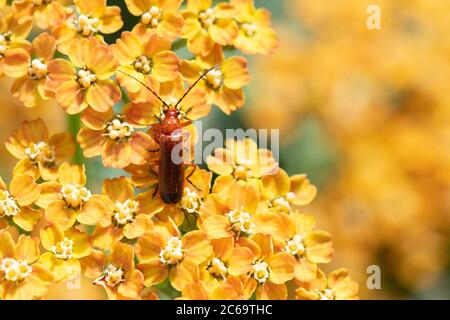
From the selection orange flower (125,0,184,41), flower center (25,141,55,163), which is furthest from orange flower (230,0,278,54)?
flower center (25,141,55,163)

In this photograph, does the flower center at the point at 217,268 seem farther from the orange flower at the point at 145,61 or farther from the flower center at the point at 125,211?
the orange flower at the point at 145,61

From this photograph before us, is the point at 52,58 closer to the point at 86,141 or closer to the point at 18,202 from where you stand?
the point at 86,141

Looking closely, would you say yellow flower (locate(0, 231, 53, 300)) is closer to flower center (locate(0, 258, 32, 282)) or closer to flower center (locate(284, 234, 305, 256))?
flower center (locate(0, 258, 32, 282))

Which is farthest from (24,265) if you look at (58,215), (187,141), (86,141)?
(187,141)

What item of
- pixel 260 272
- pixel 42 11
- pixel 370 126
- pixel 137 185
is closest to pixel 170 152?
pixel 137 185

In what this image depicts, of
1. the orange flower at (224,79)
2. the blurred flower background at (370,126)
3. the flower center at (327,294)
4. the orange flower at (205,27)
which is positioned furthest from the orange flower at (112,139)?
the blurred flower background at (370,126)

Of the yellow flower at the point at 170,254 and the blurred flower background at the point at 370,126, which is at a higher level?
the blurred flower background at the point at 370,126

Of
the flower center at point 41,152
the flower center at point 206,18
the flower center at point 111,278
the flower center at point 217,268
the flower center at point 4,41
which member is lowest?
the flower center at point 111,278
